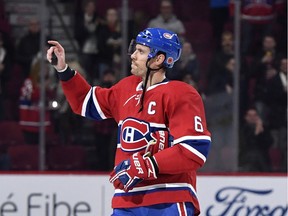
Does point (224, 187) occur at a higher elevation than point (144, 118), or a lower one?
lower

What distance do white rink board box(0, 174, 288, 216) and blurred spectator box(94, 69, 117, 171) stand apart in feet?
3.30

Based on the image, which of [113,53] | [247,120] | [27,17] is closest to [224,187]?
[247,120]

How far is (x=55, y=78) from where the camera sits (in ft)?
25.2

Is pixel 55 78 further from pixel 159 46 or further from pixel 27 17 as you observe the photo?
pixel 159 46

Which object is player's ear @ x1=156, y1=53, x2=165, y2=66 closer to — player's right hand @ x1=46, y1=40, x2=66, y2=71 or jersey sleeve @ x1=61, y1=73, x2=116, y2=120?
jersey sleeve @ x1=61, y1=73, x2=116, y2=120

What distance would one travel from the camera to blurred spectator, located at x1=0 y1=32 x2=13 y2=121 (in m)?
7.68

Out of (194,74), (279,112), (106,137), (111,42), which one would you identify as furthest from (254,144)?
(111,42)

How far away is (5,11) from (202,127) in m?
4.04

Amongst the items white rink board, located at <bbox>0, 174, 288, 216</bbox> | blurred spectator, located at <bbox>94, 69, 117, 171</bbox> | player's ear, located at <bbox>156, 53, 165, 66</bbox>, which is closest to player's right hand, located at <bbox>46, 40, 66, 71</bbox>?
player's ear, located at <bbox>156, 53, 165, 66</bbox>

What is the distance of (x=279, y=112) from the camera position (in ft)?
24.8

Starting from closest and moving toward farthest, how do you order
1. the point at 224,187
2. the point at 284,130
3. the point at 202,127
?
the point at 202,127
the point at 224,187
the point at 284,130

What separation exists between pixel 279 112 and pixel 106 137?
50.3 inches

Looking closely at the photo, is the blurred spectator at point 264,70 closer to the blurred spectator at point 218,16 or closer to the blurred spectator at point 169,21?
the blurred spectator at point 218,16

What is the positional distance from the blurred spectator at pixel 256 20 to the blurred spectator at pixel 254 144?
20.2 inches
